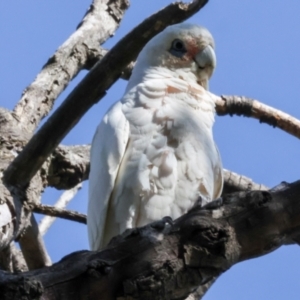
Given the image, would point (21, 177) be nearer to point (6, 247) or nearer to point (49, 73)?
point (6, 247)

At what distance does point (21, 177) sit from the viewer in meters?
2.53

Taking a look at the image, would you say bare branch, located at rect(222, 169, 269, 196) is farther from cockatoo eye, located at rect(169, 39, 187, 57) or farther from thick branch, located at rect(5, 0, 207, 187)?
thick branch, located at rect(5, 0, 207, 187)

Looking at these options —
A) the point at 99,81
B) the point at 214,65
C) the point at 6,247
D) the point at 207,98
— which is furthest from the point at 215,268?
the point at 214,65

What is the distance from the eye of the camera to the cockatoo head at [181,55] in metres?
3.62

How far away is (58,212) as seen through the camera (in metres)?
2.94

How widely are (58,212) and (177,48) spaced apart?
4.05 feet

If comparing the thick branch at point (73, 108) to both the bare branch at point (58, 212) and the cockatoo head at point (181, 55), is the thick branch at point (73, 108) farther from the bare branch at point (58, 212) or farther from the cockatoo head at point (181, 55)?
the cockatoo head at point (181, 55)

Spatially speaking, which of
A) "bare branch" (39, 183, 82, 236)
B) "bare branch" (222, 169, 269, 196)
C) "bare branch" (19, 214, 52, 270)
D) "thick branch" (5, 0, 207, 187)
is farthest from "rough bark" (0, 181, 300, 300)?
"bare branch" (39, 183, 82, 236)

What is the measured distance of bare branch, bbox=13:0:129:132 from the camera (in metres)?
3.26

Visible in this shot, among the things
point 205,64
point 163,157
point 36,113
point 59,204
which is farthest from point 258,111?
point 59,204

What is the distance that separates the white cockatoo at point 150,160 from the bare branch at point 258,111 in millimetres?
269

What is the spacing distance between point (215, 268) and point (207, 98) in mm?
1867

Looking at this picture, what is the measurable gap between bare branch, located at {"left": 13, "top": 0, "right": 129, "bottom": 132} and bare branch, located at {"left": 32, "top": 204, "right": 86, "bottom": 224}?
455mm

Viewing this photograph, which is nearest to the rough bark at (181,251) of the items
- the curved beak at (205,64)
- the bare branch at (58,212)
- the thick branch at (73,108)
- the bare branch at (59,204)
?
the thick branch at (73,108)
